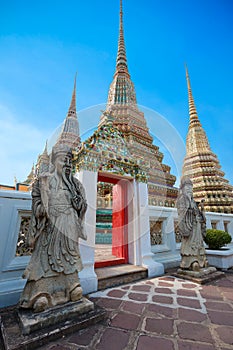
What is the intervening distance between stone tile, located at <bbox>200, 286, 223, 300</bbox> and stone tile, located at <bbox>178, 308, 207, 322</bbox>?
775 millimetres

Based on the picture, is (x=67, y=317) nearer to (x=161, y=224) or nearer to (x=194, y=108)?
(x=161, y=224)

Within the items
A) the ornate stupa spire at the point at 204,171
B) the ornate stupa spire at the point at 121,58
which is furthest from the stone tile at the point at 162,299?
the ornate stupa spire at the point at 121,58

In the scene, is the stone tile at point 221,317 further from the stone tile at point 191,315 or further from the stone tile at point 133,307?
the stone tile at point 133,307

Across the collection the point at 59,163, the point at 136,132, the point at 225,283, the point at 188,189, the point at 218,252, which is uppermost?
the point at 136,132

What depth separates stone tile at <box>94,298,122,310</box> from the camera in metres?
2.77

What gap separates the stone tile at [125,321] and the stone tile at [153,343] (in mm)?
255

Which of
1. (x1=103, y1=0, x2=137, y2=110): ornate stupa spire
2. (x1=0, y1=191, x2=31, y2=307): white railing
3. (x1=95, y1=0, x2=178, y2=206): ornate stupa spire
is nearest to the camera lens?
(x1=0, y1=191, x2=31, y2=307): white railing

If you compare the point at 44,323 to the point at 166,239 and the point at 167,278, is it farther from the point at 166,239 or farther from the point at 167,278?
the point at 166,239

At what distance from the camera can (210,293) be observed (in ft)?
Answer: 10.9

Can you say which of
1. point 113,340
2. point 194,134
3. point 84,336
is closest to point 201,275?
point 113,340

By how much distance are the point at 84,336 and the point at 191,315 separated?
157 cm

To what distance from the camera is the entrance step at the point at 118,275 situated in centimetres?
365

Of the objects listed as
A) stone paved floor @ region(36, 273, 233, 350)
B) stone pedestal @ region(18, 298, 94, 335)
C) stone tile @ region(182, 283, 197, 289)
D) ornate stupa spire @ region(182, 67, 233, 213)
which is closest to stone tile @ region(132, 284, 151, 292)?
stone paved floor @ region(36, 273, 233, 350)

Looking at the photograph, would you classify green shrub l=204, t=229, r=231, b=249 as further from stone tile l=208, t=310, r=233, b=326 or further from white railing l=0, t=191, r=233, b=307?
white railing l=0, t=191, r=233, b=307
